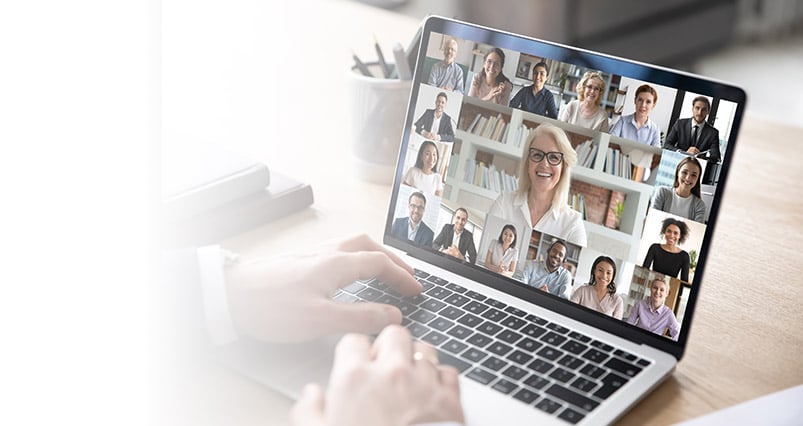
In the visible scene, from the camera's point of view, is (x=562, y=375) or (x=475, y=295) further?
(x=475, y=295)

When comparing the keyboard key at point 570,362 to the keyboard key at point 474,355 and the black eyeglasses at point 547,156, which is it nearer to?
the keyboard key at point 474,355

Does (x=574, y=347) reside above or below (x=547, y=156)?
below

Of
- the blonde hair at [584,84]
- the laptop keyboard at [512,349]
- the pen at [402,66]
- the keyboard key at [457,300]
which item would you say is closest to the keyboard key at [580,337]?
the laptop keyboard at [512,349]

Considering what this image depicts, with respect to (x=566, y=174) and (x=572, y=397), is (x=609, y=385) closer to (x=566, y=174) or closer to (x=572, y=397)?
(x=572, y=397)

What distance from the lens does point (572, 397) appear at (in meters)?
0.68

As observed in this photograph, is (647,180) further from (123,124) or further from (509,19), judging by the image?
(509,19)

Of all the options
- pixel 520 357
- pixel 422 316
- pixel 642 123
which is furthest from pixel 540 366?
pixel 642 123

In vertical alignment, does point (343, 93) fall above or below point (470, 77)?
below

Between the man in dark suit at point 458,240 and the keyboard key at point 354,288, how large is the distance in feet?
0.30

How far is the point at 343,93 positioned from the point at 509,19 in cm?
223

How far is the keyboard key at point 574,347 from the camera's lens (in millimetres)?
742

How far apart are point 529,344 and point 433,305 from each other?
4.1 inches

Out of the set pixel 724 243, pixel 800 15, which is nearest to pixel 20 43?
pixel 724 243

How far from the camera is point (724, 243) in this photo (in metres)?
1.02
